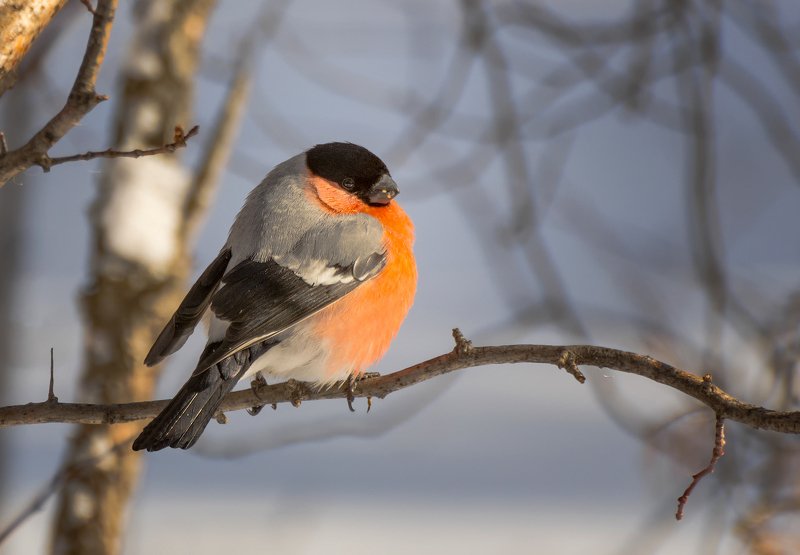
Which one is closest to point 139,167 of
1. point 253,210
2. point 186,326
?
point 253,210

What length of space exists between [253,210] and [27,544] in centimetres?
200

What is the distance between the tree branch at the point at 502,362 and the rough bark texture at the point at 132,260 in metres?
0.74

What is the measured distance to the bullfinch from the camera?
1377 millimetres

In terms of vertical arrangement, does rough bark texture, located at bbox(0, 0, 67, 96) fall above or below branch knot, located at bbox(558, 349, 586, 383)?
above

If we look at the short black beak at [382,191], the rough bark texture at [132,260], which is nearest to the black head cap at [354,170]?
the short black beak at [382,191]

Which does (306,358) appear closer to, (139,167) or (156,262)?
(156,262)

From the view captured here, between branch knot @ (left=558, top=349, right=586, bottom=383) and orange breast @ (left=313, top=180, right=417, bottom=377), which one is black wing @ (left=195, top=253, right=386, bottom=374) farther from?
branch knot @ (left=558, top=349, right=586, bottom=383)

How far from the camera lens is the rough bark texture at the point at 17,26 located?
3.64 feet

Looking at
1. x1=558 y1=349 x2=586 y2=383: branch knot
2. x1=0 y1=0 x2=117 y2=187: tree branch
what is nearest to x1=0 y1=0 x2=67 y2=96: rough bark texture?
x1=0 y1=0 x2=117 y2=187: tree branch

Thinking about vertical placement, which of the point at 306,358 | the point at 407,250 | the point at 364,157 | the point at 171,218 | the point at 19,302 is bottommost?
the point at 306,358

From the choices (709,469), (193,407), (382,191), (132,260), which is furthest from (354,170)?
(709,469)

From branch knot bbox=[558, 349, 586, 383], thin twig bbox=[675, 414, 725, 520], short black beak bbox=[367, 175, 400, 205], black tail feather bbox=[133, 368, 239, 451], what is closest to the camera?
thin twig bbox=[675, 414, 725, 520]

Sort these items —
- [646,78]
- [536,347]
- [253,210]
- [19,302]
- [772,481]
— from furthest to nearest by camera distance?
[19,302] → [646,78] → [772,481] → [253,210] → [536,347]

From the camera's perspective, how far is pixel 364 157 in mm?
1641
